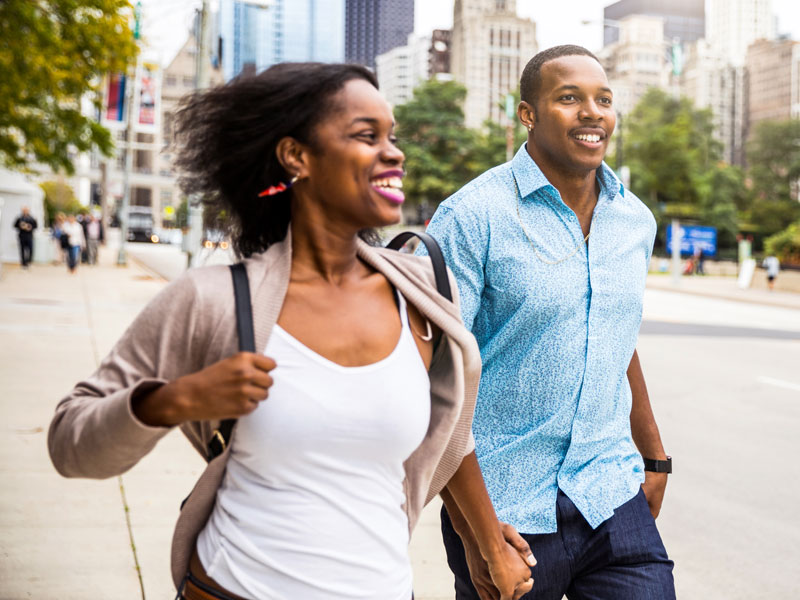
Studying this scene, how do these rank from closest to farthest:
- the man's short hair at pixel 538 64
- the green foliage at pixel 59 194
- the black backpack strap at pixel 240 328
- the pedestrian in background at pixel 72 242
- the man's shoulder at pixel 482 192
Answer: the black backpack strap at pixel 240 328
the man's shoulder at pixel 482 192
the man's short hair at pixel 538 64
the pedestrian in background at pixel 72 242
the green foliage at pixel 59 194

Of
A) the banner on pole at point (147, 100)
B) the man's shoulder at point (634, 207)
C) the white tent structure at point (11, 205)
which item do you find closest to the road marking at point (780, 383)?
the man's shoulder at point (634, 207)

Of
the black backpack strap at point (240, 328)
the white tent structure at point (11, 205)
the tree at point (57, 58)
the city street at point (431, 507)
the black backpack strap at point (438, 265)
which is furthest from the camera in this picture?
the white tent structure at point (11, 205)

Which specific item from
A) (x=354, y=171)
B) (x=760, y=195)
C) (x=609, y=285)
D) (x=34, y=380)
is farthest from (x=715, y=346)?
(x=760, y=195)

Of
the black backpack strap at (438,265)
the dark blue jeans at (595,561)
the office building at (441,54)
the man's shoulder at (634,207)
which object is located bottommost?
the dark blue jeans at (595,561)

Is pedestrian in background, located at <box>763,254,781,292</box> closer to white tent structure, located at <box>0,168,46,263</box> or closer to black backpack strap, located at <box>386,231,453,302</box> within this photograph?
white tent structure, located at <box>0,168,46,263</box>

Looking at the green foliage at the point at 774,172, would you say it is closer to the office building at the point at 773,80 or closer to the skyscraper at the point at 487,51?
the skyscraper at the point at 487,51

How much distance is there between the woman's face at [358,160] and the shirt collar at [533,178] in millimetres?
835

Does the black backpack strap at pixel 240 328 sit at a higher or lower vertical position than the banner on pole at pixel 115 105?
lower

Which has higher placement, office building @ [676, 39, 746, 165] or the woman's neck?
office building @ [676, 39, 746, 165]

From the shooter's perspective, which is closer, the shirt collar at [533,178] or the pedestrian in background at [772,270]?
the shirt collar at [533,178]

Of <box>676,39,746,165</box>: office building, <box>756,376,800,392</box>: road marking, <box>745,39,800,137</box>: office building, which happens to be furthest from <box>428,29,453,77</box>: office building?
<box>756,376,800,392</box>: road marking

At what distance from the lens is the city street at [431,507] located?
4641 millimetres

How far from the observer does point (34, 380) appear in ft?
30.0

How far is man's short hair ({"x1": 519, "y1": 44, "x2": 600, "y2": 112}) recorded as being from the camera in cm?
271
